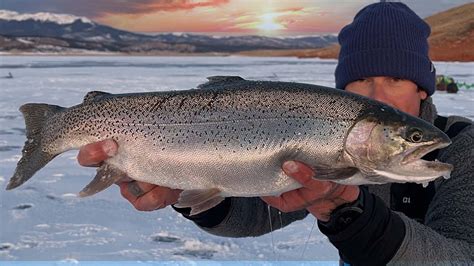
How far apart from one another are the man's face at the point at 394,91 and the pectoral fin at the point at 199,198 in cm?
92

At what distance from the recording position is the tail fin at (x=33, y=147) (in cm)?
222

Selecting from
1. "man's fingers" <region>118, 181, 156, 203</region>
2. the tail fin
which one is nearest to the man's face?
"man's fingers" <region>118, 181, 156, 203</region>

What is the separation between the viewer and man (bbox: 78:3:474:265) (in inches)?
74.5

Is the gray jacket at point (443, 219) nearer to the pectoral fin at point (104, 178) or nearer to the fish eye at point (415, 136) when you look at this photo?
the fish eye at point (415, 136)

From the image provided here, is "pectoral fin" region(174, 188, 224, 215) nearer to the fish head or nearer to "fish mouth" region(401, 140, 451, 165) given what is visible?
the fish head

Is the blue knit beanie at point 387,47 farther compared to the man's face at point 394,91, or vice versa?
the blue knit beanie at point 387,47

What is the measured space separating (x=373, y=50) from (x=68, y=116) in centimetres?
140

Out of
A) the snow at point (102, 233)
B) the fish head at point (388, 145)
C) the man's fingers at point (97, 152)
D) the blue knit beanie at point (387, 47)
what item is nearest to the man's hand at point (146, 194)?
the man's fingers at point (97, 152)

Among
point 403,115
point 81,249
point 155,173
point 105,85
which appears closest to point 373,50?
point 403,115

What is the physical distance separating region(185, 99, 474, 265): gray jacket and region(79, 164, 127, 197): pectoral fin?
25.4 inches

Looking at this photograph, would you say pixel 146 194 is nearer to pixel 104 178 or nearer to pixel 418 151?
pixel 104 178

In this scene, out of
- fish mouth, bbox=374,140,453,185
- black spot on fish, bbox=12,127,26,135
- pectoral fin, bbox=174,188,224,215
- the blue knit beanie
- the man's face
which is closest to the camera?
fish mouth, bbox=374,140,453,185

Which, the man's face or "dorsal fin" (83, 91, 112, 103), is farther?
the man's face

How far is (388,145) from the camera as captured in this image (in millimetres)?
1919
